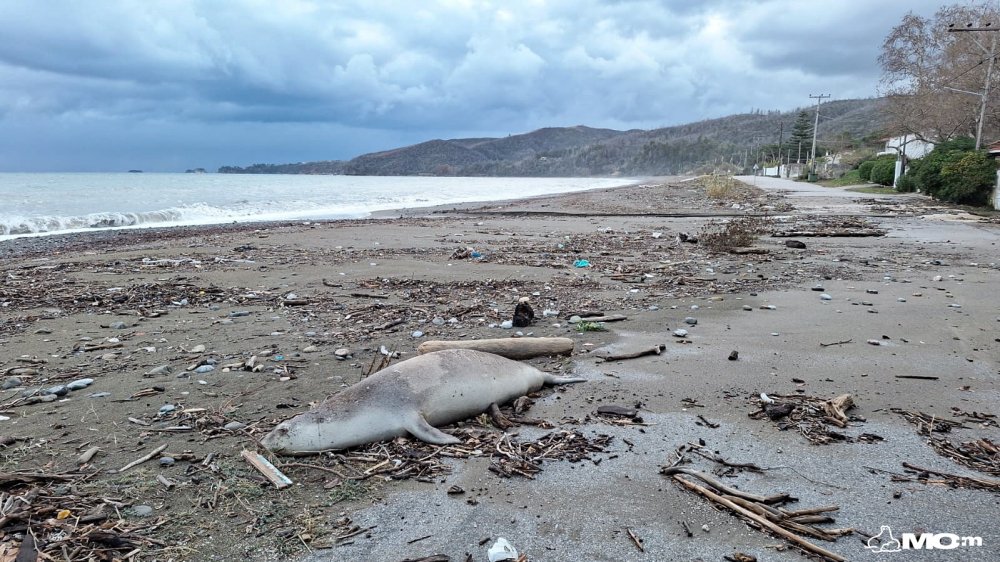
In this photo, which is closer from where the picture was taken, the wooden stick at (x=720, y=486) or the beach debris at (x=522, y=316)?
the wooden stick at (x=720, y=486)

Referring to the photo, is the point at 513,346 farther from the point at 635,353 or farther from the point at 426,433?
the point at 426,433

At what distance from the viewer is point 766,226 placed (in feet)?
59.0

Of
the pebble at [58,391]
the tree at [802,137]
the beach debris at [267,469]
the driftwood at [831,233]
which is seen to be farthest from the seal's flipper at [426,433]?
the tree at [802,137]

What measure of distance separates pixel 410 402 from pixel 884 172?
182ft

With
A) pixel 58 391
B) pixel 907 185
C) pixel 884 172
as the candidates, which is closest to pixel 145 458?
pixel 58 391

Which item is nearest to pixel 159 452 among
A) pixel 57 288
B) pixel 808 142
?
pixel 57 288

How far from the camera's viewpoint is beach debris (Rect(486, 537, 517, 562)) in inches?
106

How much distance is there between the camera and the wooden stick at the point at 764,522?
2.67 m

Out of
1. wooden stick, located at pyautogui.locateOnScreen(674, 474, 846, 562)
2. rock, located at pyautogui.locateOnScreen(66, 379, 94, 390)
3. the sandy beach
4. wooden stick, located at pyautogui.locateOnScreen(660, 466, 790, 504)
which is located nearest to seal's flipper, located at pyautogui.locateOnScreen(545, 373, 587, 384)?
the sandy beach

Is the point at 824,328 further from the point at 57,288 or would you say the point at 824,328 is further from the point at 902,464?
the point at 57,288

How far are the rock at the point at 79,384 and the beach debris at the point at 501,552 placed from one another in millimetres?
4173

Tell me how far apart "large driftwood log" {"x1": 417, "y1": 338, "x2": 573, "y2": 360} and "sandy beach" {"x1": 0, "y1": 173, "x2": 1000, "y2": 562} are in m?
0.15

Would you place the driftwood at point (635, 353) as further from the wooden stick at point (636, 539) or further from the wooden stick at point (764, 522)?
the wooden stick at point (636, 539)

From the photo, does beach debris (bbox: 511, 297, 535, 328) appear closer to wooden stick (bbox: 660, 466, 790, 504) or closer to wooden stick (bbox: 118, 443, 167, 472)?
wooden stick (bbox: 660, 466, 790, 504)
